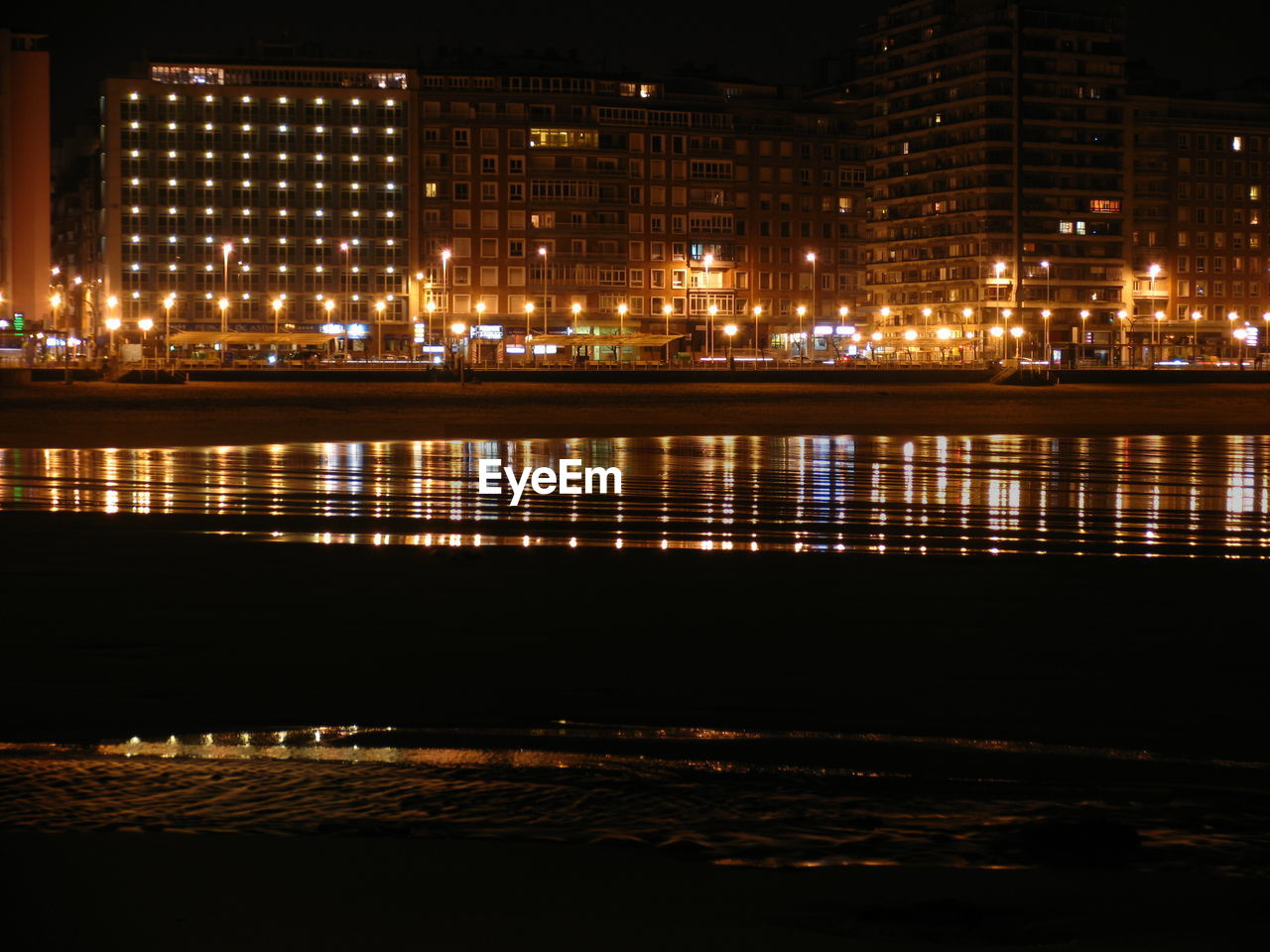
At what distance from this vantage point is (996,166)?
417 ft

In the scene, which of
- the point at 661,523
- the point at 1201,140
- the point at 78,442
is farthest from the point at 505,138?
the point at 661,523

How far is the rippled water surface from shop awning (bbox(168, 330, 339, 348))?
353 feet

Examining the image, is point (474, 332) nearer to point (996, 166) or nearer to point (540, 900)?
point (996, 166)

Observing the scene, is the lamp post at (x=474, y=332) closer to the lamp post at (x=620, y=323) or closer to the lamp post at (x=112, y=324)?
the lamp post at (x=620, y=323)

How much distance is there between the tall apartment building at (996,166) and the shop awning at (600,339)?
24498mm

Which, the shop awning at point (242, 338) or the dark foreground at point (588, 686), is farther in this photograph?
the shop awning at point (242, 338)

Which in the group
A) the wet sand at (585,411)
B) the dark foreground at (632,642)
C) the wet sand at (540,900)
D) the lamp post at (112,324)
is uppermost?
the lamp post at (112,324)

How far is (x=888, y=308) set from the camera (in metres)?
137

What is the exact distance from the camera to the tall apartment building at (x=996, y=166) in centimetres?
12662

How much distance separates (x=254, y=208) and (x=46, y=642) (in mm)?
118951

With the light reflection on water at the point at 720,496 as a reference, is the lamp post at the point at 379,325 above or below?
above

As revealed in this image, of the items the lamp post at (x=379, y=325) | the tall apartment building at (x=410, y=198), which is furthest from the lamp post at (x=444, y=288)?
the lamp post at (x=379, y=325)

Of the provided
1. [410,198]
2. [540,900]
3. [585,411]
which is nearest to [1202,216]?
[410,198]

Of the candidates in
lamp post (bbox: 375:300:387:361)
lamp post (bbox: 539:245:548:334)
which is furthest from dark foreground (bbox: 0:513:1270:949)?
lamp post (bbox: 375:300:387:361)
